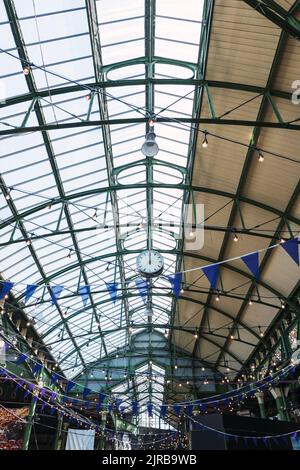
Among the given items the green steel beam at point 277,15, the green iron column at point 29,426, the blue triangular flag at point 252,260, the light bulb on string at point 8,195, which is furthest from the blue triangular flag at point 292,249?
the green iron column at point 29,426

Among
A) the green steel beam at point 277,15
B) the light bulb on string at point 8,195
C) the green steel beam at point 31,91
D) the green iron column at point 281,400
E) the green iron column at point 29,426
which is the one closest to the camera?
the green steel beam at point 277,15

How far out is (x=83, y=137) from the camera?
32.1ft

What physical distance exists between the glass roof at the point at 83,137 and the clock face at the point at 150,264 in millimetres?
991

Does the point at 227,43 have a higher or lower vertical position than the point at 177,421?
higher

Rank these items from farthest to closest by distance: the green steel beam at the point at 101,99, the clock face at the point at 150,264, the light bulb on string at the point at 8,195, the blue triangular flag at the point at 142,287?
the blue triangular flag at the point at 142,287
the clock face at the point at 150,264
the light bulb on string at the point at 8,195
the green steel beam at the point at 101,99

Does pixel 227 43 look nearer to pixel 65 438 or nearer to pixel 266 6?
pixel 266 6

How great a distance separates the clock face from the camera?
10.2 meters

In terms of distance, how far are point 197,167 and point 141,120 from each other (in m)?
4.07

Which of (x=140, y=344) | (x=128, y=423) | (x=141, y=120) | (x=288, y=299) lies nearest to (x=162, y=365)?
(x=140, y=344)

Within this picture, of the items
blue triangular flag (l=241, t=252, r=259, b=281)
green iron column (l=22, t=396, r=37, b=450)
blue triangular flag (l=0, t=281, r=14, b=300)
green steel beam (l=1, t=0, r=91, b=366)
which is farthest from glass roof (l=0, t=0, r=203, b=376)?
blue triangular flag (l=241, t=252, r=259, b=281)

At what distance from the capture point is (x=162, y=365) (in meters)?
25.9

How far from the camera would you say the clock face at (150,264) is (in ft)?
33.3

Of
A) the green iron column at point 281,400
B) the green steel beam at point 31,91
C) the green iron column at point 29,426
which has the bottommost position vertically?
the green iron column at point 29,426

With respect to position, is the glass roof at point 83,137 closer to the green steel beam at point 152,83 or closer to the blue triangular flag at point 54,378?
the green steel beam at point 152,83
